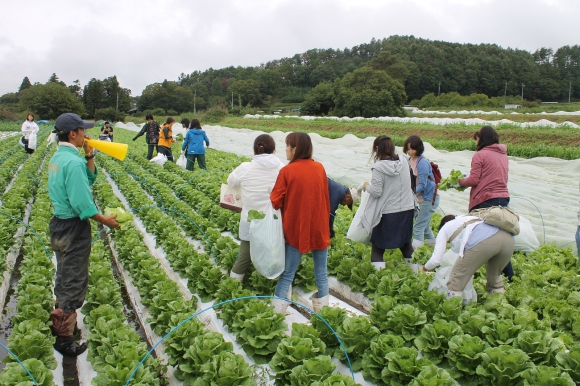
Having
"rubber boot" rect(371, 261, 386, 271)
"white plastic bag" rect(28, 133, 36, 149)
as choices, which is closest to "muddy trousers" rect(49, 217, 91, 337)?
"rubber boot" rect(371, 261, 386, 271)

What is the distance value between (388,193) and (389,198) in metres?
0.05

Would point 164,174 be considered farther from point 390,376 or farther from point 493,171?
point 390,376

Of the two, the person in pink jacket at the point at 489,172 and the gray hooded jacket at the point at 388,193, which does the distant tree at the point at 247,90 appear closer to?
the person in pink jacket at the point at 489,172

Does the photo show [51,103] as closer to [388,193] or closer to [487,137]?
[388,193]

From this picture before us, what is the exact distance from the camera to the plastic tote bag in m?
3.65

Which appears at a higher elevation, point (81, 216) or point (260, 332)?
point (81, 216)

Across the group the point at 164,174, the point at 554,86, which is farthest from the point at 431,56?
the point at 164,174

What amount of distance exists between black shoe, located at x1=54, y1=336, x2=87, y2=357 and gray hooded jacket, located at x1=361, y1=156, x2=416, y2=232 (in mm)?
2933

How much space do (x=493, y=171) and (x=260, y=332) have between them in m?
3.12

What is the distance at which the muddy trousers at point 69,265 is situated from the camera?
3.38m

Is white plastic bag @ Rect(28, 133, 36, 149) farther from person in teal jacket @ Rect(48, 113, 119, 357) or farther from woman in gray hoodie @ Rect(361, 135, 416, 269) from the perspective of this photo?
woman in gray hoodie @ Rect(361, 135, 416, 269)

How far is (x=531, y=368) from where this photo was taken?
9.20 feet

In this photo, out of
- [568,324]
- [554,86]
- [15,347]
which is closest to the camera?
[15,347]

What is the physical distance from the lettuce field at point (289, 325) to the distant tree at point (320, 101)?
50.0 m
